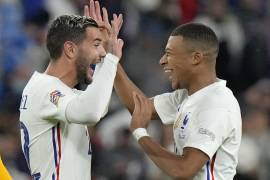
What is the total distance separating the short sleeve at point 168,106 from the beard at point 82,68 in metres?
0.70

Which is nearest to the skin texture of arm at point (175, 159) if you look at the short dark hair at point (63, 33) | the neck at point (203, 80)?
the neck at point (203, 80)

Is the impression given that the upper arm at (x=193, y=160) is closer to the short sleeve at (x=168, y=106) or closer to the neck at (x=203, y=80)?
the neck at (x=203, y=80)

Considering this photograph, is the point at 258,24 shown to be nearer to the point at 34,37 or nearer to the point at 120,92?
the point at 34,37

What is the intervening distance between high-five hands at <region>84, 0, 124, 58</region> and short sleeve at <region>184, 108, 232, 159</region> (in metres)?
0.66

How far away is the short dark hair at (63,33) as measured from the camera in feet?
19.1

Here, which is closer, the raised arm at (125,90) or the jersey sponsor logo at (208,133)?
the jersey sponsor logo at (208,133)

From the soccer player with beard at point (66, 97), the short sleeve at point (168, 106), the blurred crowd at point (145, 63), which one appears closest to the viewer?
the soccer player with beard at point (66, 97)

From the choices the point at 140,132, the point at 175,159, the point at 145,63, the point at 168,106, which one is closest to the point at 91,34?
the point at 140,132

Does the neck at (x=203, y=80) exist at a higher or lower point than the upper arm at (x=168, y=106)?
higher

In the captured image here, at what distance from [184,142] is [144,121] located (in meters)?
0.29

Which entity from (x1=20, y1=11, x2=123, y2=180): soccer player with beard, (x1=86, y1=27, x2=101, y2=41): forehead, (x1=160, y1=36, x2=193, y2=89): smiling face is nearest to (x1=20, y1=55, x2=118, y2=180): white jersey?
(x1=20, y1=11, x2=123, y2=180): soccer player with beard

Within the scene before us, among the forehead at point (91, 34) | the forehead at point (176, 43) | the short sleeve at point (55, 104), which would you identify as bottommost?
the short sleeve at point (55, 104)

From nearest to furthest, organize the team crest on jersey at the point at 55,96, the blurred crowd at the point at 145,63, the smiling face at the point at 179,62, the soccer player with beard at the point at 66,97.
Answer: the soccer player with beard at the point at 66,97, the team crest on jersey at the point at 55,96, the smiling face at the point at 179,62, the blurred crowd at the point at 145,63

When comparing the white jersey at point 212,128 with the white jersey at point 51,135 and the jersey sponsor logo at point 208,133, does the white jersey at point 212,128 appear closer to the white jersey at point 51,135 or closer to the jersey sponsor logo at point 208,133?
the jersey sponsor logo at point 208,133
